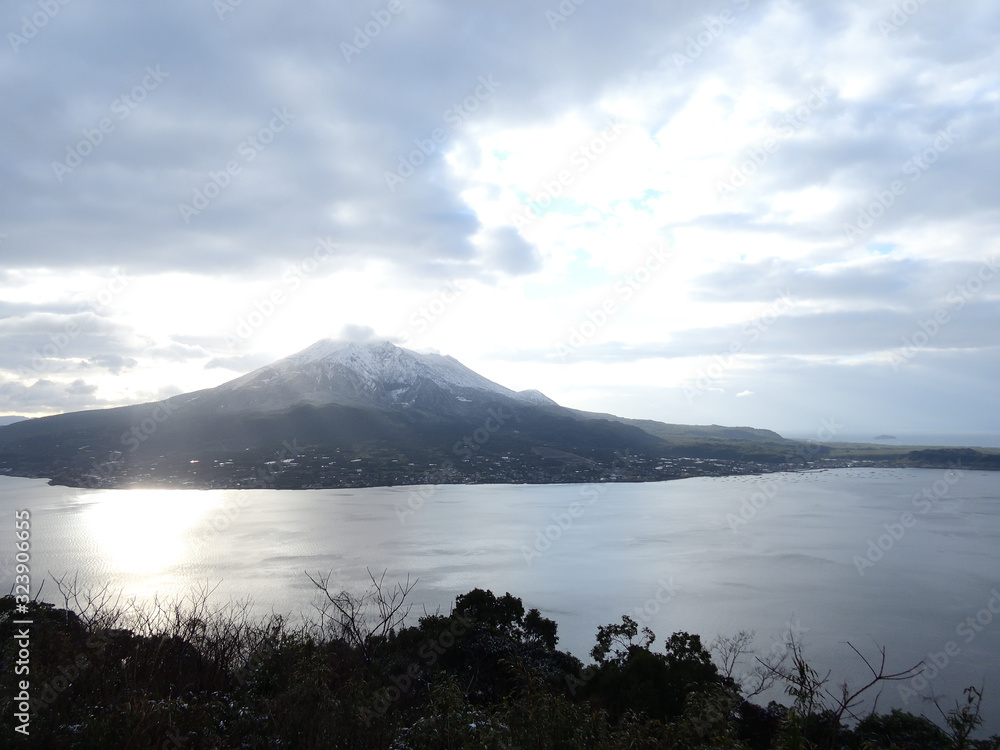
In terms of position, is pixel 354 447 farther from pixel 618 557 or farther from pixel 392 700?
pixel 392 700

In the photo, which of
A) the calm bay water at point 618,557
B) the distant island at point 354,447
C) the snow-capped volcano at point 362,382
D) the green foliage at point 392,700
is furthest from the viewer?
the snow-capped volcano at point 362,382

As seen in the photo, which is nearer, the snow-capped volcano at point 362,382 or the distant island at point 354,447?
the distant island at point 354,447

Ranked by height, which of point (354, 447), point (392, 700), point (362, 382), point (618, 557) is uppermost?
point (362, 382)

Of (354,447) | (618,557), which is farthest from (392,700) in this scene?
(354,447)

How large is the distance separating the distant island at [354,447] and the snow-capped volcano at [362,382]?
0.68 meters

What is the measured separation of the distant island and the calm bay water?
14979mm

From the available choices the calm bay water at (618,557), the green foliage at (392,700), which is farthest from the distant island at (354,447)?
the green foliage at (392,700)

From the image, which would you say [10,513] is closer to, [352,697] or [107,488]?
[107,488]

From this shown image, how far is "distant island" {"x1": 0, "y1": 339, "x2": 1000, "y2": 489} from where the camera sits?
78.7 metres

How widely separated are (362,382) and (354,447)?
56989mm

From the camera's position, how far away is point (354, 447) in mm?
96312

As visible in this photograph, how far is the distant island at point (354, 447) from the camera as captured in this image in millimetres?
78688

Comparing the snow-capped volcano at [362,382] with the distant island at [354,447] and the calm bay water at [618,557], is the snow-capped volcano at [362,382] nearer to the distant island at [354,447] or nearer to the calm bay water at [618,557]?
the distant island at [354,447]

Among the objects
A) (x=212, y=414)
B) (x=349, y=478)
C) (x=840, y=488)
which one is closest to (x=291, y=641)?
(x=349, y=478)
